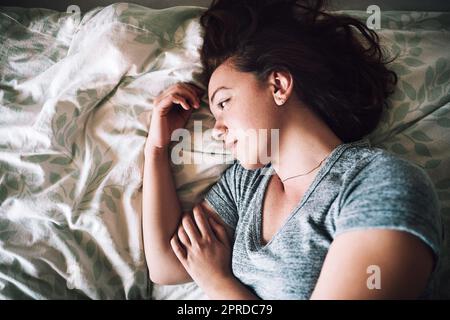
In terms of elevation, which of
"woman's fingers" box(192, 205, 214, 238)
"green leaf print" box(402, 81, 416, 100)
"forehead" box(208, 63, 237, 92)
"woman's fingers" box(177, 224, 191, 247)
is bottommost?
"woman's fingers" box(177, 224, 191, 247)

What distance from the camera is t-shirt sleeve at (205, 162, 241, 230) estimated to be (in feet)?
3.04

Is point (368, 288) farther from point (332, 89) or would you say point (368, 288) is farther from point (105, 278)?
point (105, 278)

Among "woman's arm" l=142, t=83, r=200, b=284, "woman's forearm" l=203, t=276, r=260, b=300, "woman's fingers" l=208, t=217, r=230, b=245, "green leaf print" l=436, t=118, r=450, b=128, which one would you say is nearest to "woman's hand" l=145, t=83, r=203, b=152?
"woman's arm" l=142, t=83, r=200, b=284

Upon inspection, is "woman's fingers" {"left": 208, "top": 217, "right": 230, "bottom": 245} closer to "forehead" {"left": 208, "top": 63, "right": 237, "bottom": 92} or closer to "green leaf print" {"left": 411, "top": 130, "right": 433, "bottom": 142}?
"forehead" {"left": 208, "top": 63, "right": 237, "bottom": 92}

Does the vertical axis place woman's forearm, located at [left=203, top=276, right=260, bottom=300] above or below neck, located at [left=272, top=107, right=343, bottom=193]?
below

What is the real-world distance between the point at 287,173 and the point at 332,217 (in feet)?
0.55

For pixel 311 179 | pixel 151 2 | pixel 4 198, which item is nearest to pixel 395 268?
pixel 311 179

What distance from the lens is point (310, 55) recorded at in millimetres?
862

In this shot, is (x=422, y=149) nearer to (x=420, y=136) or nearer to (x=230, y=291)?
(x=420, y=136)

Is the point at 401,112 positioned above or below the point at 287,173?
above

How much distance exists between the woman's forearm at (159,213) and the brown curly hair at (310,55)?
0.82ft

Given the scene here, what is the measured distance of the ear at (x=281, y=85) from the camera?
0.83m

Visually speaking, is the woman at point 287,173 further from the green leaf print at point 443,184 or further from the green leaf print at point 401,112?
the green leaf print at point 443,184

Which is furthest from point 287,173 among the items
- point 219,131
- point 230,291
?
point 230,291
